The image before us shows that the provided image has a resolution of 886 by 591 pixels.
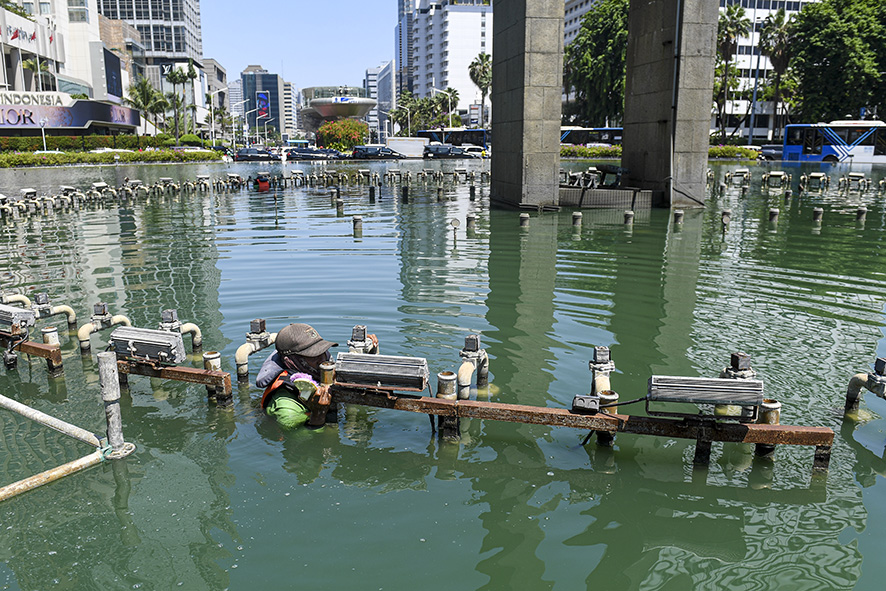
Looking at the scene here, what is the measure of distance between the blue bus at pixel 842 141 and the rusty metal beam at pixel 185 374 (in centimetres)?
6341

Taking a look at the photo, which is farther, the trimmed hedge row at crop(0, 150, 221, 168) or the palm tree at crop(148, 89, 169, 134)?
the palm tree at crop(148, 89, 169, 134)

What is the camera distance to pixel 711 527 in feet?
18.0

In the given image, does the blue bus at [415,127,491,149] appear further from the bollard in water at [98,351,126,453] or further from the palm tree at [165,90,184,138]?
the bollard in water at [98,351,126,453]

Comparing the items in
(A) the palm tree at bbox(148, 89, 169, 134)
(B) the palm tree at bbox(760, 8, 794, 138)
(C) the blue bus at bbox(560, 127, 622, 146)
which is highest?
(B) the palm tree at bbox(760, 8, 794, 138)

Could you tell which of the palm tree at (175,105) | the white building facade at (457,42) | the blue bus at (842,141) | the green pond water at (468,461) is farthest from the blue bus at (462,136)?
the green pond water at (468,461)

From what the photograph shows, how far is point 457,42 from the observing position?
15438 centimetres

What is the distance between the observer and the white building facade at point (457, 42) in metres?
153

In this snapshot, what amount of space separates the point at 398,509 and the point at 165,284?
392 inches

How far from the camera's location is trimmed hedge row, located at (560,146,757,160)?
6944cm

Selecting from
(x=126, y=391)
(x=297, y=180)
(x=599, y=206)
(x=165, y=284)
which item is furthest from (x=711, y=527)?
(x=297, y=180)

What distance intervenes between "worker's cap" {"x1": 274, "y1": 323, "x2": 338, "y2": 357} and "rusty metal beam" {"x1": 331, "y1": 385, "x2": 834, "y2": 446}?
48 cm

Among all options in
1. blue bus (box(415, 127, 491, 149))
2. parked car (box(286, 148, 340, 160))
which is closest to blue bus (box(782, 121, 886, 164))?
blue bus (box(415, 127, 491, 149))

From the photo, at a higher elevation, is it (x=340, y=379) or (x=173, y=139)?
(x=173, y=139)

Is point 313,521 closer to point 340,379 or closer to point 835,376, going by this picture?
point 340,379
